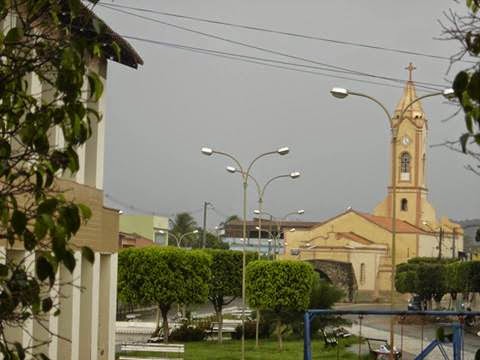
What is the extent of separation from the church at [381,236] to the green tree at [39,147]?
290 ft

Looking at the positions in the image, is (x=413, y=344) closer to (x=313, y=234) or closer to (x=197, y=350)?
(x=197, y=350)

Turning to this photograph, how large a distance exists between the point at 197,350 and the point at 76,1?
34.5m

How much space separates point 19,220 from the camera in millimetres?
5027

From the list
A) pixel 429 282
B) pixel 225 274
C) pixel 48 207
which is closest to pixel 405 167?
pixel 429 282

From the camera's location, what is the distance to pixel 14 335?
1625 centimetres

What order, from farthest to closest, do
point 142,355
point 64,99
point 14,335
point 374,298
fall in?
point 374,298 < point 142,355 < point 14,335 < point 64,99

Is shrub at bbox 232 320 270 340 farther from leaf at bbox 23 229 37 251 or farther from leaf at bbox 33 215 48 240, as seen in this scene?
leaf at bbox 33 215 48 240

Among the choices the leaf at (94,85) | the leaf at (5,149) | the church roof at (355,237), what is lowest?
the leaf at (5,149)

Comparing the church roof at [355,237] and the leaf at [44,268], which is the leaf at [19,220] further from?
the church roof at [355,237]

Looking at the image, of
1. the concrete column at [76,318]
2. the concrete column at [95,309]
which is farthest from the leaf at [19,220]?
the concrete column at [95,309]

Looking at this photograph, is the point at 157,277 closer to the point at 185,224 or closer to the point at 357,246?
the point at 357,246

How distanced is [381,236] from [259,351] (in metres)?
65.7

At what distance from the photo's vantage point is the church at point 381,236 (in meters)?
99.5

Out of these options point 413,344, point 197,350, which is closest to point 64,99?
point 197,350
